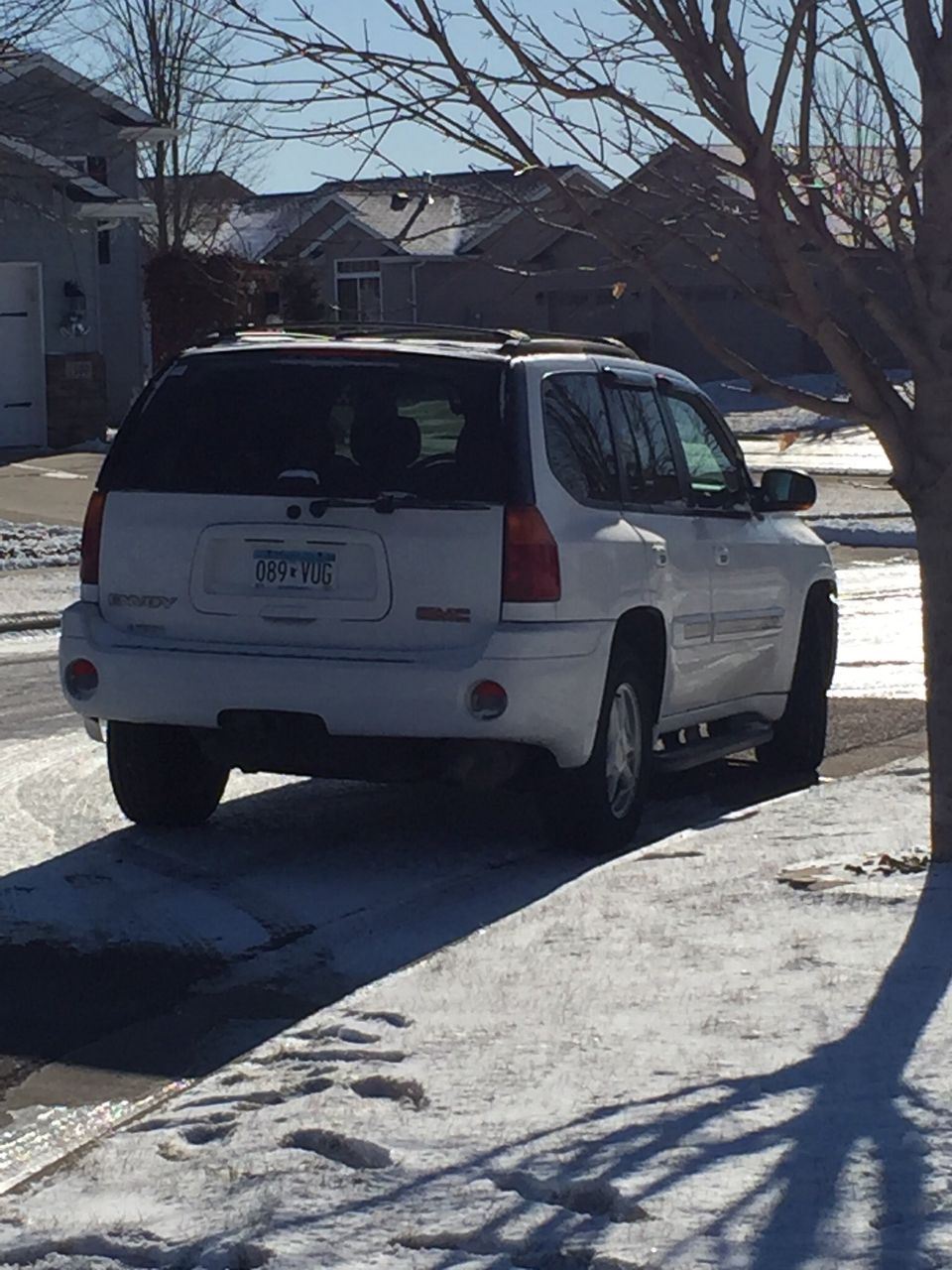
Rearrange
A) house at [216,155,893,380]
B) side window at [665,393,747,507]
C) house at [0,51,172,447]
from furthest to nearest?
1. house at [216,155,893,380]
2. house at [0,51,172,447]
3. side window at [665,393,747,507]

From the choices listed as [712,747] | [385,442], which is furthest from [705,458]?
[385,442]

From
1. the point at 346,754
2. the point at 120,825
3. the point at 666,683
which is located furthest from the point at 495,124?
the point at 120,825

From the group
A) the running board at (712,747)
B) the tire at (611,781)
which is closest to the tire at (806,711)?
the running board at (712,747)

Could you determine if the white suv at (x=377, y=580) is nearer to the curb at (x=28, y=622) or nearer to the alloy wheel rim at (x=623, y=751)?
the alloy wheel rim at (x=623, y=751)

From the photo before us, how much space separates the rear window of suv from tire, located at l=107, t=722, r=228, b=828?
0.94m

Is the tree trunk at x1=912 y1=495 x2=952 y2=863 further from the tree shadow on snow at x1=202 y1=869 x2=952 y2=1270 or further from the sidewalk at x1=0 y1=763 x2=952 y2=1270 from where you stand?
the tree shadow on snow at x1=202 y1=869 x2=952 y2=1270

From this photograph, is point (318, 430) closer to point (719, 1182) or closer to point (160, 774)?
point (160, 774)

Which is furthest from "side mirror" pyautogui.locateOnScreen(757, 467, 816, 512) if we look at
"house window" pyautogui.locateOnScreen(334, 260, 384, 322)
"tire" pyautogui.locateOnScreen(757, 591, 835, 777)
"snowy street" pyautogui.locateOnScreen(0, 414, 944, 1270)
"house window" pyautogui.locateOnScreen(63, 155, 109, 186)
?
"house window" pyautogui.locateOnScreen(334, 260, 384, 322)

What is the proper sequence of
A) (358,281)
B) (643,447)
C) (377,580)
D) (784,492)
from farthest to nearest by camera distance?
(358,281) → (784,492) → (643,447) → (377,580)

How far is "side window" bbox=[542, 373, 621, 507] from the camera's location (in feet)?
25.9

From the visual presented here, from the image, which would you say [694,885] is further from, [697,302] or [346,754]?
[697,302]

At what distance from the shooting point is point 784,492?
31.6 ft

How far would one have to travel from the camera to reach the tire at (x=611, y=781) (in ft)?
25.9

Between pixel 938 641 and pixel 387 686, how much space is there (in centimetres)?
183
